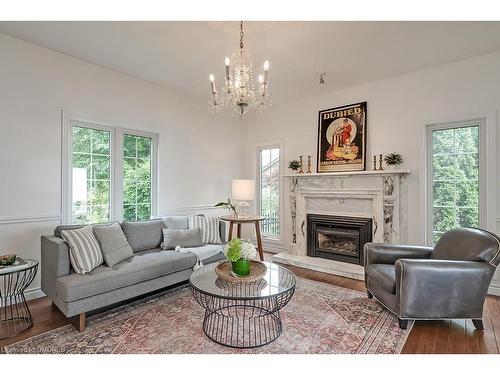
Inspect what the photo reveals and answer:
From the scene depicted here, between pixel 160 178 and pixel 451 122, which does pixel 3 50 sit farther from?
pixel 451 122

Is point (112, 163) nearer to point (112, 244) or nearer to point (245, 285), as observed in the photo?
point (112, 244)

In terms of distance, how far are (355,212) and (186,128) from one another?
10.2 feet

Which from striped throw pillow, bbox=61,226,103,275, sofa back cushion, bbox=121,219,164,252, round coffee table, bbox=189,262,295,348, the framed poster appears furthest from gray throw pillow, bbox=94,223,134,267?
the framed poster

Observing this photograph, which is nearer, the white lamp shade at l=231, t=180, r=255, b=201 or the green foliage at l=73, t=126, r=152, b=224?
the green foliage at l=73, t=126, r=152, b=224

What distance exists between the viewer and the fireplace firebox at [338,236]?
13.1 feet

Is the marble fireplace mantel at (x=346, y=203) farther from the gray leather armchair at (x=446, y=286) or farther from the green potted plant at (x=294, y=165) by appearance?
the gray leather armchair at (x=446, y=286)

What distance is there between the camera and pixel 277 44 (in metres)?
2.90

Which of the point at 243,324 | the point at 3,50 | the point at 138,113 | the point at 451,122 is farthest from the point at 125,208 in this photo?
the point at 451,122

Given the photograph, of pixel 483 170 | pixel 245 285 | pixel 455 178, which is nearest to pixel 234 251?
pixel 245 285

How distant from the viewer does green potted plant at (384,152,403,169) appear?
145 inches

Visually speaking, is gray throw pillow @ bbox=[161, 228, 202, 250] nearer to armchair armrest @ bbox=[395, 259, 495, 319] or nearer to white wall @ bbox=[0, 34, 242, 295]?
white wall @ bbox=[0, 34, 242, 295]

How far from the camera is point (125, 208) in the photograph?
150 inches

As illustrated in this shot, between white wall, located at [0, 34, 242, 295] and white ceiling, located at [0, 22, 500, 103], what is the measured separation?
0.21 meters

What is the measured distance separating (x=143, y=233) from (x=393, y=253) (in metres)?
2.97
